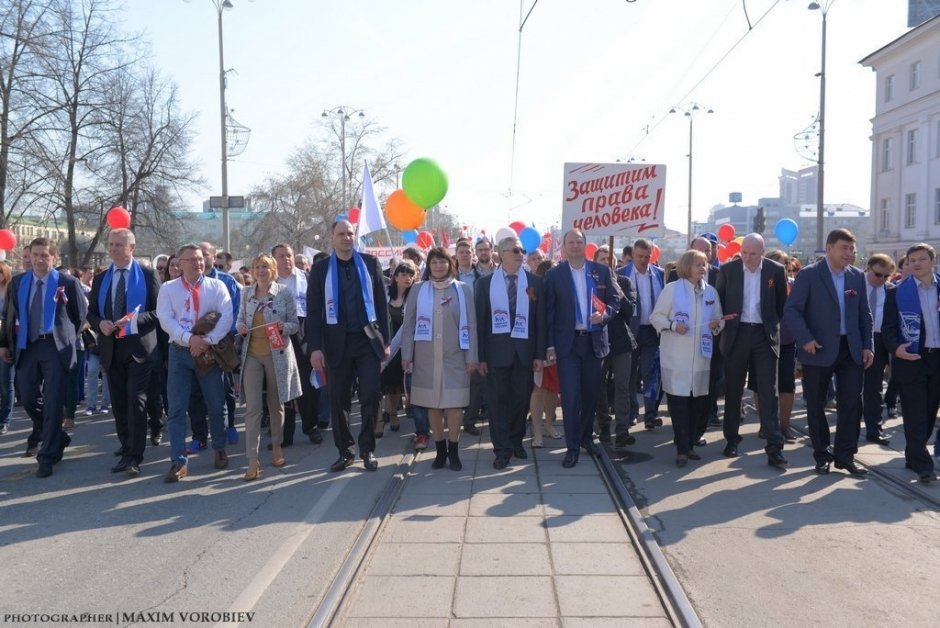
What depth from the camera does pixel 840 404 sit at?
695cm

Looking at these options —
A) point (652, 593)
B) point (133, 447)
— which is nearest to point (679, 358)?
point (652, 593)

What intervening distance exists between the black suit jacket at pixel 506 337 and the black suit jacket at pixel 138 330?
293 cm

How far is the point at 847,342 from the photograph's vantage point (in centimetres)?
688

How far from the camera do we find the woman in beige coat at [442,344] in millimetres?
7043

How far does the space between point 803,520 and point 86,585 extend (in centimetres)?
459

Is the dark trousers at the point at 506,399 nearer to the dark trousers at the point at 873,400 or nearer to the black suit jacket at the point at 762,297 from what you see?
the black suit jacket at the point at 762,297

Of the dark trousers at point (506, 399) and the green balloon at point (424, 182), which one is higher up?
the green balloon at point (424, 182)

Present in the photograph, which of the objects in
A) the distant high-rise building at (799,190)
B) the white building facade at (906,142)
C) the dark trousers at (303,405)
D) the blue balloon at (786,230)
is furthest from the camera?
the distant high-rise building at (799,190)

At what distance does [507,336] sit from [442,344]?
599 mm

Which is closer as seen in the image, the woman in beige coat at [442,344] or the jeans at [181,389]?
the jeans at [181,389]

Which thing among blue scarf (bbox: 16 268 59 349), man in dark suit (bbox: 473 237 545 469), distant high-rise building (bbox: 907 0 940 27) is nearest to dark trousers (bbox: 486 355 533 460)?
man in dark suit (bbox: 473 237 545 469)

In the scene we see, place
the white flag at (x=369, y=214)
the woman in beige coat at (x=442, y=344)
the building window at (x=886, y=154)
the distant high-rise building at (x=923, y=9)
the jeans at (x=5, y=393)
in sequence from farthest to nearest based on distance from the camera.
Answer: the building window at (x=886, y=154) → the distant high-rise building at (x=923, y=9) → the white flag at (x=369, y=214) → the jeans at (x=5, y=393) → the woman in beige coat at (x=442, y=344)

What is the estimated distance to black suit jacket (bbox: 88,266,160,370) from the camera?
7.09 meters

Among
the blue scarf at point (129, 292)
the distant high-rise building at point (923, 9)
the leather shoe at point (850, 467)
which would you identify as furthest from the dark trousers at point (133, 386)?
the distant high-rise building at point (923, 9)
